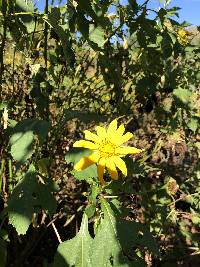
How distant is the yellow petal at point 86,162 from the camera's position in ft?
5.08

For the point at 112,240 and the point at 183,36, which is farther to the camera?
the point at 183,36

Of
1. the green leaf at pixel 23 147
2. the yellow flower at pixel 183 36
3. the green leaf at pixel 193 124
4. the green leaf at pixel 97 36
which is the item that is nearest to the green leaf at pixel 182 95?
the green leaf at pixel 193 124

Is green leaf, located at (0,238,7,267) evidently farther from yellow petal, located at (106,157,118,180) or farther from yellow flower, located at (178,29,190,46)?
yellow flower, located at (178,29,190,46)

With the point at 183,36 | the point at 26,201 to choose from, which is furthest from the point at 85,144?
the point at 183,36

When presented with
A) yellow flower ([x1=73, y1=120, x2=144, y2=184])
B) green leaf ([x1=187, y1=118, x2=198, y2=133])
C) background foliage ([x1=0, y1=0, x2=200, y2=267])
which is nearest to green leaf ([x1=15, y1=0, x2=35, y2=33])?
background foliage ([x1=0, y1=0, x2=200, y2=267])

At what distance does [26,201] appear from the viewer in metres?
1.59

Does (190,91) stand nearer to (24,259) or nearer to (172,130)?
(172,130)

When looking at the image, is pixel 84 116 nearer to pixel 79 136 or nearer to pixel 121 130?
pixel 121 130

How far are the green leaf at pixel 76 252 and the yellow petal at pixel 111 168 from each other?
0.24m

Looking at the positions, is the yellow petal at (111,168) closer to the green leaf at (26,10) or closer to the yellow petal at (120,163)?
the yellow petal at (120,163)

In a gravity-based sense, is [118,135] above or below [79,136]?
below

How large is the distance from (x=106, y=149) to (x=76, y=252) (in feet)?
1.31

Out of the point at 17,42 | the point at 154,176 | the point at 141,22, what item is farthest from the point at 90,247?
the point at 154,176

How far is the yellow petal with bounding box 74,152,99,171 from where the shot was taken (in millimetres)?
1548
